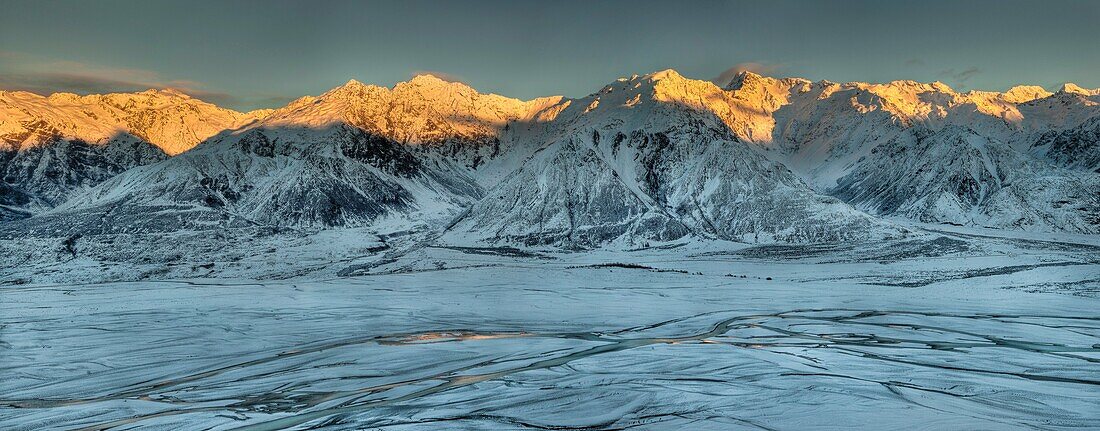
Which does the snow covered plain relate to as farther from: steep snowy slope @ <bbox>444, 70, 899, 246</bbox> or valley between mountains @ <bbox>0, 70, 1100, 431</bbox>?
steep snowy slope @ <bbox>444, 70, 899, 246</bbox>

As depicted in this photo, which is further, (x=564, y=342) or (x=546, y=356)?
(x=564, y=342)

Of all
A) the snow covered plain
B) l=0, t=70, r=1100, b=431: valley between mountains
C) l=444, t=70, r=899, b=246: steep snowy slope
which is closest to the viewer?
the snow covered plain

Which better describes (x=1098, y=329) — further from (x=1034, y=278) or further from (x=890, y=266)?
(x=890, y=266)

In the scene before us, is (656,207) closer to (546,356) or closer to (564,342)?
(564,342)

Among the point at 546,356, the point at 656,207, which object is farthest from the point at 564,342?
the point at 656,207

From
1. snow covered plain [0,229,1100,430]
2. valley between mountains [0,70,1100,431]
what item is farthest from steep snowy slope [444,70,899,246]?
snow covered plain [0,229,1100,430]

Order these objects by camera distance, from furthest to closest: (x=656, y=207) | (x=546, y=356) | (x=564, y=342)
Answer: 1. (x=656, y=207)
2. (x=564, y=342)
3. (x=546, y=356)

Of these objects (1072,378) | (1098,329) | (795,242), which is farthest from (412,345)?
(795,242)

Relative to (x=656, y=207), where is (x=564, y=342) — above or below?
below

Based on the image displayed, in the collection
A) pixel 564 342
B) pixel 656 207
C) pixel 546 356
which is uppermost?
pixel 656 207
